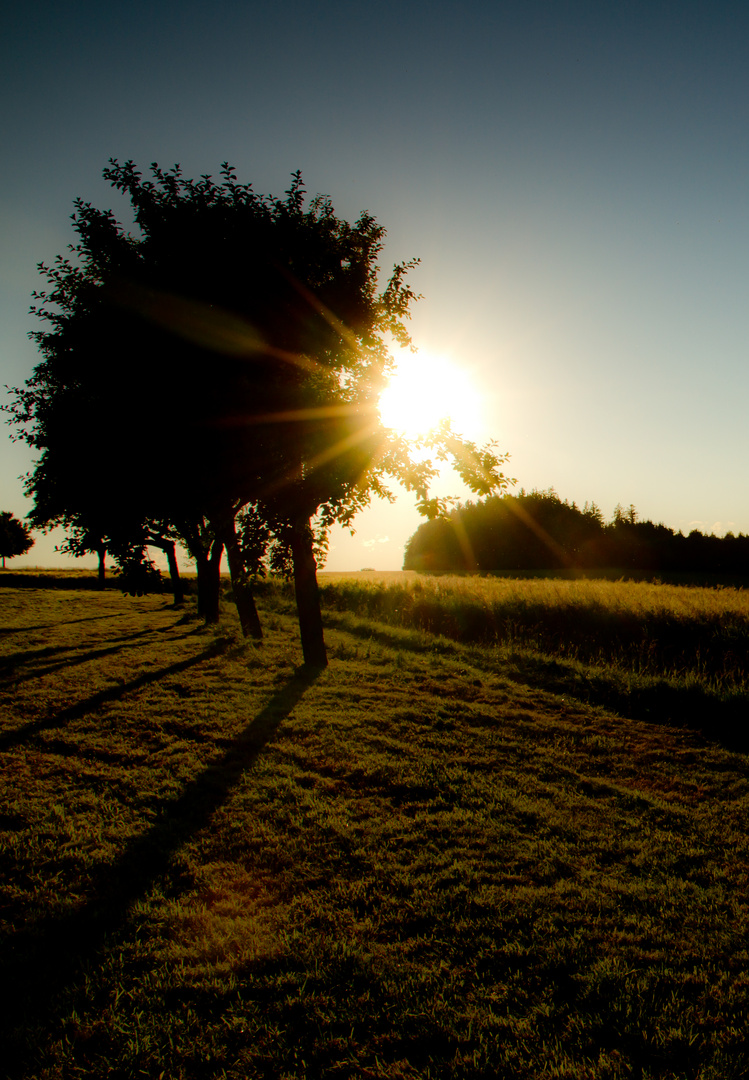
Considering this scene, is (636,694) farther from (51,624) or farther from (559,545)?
(559,545)

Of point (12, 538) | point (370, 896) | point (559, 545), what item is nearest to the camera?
point (370, 896)

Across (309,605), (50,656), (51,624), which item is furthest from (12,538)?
(309,605)

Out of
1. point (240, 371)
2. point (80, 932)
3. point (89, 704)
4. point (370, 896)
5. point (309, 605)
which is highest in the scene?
point (240, 371)

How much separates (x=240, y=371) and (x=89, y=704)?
7.26 metres

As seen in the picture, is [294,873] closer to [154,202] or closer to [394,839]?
[394,839]

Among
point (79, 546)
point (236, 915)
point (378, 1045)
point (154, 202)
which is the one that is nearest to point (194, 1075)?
point (378, 1045)

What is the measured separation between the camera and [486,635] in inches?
720

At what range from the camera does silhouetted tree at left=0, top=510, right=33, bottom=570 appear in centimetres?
7026

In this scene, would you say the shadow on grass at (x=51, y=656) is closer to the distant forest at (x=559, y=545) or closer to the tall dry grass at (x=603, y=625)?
the tall dry grass at (x=603, y=625)

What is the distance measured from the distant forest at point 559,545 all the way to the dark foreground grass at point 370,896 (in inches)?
2173

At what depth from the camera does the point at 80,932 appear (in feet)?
12.1

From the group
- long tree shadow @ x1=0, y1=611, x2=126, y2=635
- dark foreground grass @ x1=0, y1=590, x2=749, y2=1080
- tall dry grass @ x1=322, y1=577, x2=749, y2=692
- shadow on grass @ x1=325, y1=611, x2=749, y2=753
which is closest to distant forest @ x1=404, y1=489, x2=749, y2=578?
tall dry grass @ x1=322, y1=577, x2=749, y2=692

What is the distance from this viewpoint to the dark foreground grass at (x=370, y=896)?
2.85 m

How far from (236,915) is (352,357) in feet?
36.2
